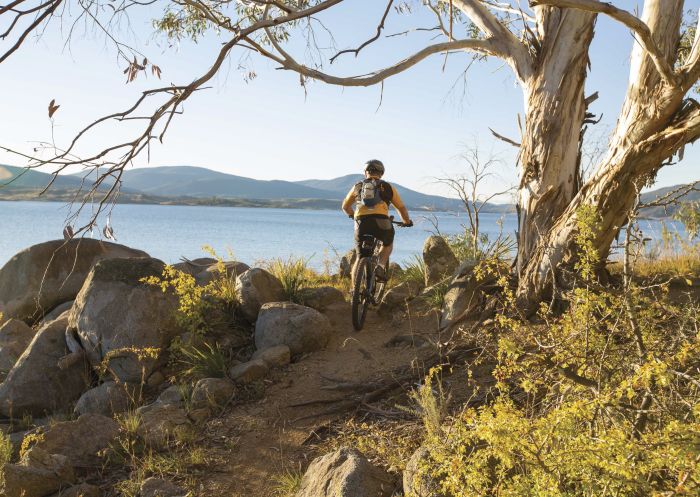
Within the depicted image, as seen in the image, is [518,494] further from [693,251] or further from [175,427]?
[693,251]

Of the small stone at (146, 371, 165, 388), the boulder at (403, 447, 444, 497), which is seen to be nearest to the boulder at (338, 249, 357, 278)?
the small stone at (146, 371, 165, 388)

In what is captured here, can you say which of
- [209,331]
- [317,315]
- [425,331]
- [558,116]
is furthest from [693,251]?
[209,331]

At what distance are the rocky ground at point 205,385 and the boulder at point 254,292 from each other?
2cm

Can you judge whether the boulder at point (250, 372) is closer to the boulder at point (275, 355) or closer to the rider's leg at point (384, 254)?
the boulder at point (275, 355)

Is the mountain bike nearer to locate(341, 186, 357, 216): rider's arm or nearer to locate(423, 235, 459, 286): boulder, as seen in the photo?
locate(341, 186, 357, 216): rider's arm

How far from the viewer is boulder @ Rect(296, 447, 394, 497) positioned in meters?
4.51

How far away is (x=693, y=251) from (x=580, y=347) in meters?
6.23

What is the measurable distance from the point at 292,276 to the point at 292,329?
1.51m

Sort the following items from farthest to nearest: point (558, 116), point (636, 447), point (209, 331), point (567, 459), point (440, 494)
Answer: point (209, 331) → point (558, 116) → point (440, 494) → point (567, 459) → point (636, 447)

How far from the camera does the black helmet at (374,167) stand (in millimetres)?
8633

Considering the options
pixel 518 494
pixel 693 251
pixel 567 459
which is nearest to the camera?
pixel 567 459

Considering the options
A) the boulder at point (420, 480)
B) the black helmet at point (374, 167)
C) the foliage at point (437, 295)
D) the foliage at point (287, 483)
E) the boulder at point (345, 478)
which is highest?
the black helmet at point (374, 167)

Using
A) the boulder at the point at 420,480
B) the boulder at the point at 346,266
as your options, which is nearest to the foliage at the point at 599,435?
the boulder at the point at 420,480

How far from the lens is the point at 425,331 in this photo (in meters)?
8.14
